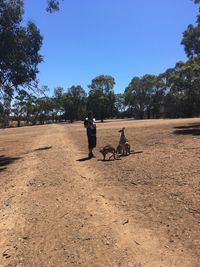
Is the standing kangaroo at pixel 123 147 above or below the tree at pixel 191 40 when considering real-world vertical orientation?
below

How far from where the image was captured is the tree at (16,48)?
73.3 feet

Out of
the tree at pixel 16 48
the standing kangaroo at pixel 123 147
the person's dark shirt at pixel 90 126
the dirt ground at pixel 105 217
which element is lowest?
the dirt ground at pixel 105 217

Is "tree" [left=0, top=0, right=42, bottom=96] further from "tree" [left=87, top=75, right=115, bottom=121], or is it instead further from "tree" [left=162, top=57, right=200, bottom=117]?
"tree" [left=87, top=75, right=115, bottom=121]

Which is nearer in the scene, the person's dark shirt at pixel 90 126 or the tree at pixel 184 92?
the person's dark shirt at pixel 90 126

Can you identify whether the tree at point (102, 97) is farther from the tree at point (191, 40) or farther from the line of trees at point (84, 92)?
the tree at point (191, 40)

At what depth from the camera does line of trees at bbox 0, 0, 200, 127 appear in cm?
2286

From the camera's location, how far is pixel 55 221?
339 inches

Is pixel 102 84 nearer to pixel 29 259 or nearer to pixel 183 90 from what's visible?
pixel 183 90

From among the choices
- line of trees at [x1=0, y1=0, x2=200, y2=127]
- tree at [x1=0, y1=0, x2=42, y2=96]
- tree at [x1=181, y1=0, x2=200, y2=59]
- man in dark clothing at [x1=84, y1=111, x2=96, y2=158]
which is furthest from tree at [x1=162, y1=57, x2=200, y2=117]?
man in dark clothing at [x1=84, y1=111, x2=96, y2=158]

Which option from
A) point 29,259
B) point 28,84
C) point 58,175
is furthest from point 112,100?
point 29,259

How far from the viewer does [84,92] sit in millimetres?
132875

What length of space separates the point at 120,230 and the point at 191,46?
31398 millimetres

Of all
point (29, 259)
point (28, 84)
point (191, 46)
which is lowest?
point (29, 259)

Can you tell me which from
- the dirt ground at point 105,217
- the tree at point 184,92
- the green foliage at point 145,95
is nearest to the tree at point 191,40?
the dirt ground at point 105,217
